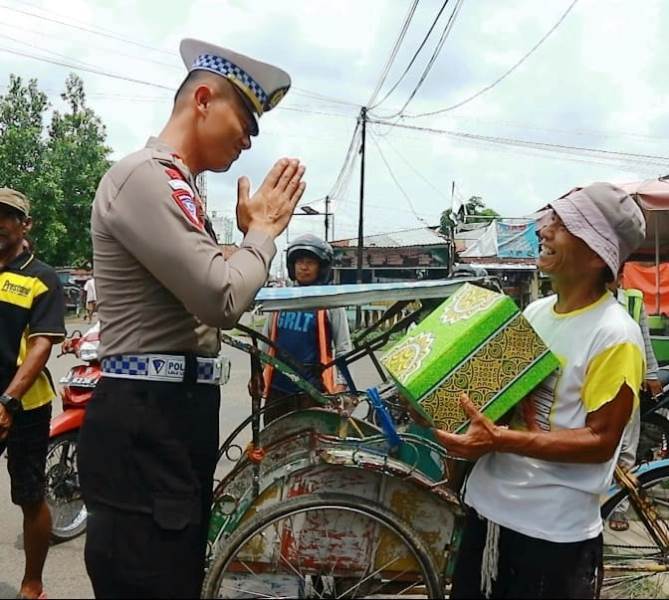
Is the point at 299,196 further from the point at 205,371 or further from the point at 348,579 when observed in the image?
the point at 348,579

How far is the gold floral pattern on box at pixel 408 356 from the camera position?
1828 millimetres

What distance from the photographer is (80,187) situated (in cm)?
2158

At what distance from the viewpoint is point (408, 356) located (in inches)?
75.5

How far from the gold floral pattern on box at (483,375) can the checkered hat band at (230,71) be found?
843 mm

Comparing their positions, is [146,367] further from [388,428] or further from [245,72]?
[388,428]

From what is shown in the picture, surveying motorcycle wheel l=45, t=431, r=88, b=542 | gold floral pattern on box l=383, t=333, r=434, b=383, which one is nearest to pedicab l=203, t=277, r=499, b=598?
gold floral pattern on box l=383, t=333, r=434, b=383

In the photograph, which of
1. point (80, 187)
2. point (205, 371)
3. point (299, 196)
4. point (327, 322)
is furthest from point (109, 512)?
point (80, 187)

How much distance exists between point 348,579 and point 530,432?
1.09 m

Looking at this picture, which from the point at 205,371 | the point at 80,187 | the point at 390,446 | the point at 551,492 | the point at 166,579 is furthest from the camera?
the point at 80,187

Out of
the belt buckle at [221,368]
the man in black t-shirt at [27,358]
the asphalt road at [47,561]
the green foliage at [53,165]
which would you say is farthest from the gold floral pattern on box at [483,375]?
the green foliage at [53,165]

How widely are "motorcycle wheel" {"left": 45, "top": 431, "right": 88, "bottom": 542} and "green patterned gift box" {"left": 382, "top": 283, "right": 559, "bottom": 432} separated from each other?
263 centimetres

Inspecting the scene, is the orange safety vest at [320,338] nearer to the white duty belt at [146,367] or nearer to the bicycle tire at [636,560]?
the bicycle tire at [636,560]

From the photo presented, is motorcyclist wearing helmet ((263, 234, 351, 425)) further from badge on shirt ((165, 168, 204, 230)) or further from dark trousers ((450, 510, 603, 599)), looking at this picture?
badge on shirt ((165, 168, 204, 230))

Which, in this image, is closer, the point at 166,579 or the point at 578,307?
the point at 166,579
